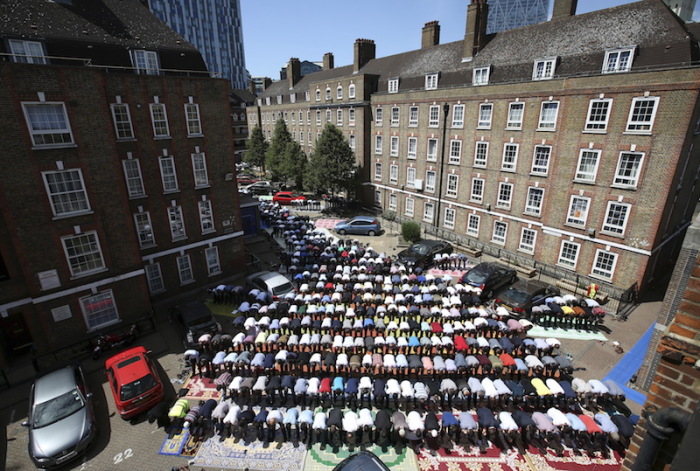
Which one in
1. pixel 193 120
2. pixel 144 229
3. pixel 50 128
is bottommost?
pixel 144 229

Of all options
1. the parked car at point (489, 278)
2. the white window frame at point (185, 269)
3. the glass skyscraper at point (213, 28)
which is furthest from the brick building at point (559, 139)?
the glass skyscraper at point (213, 28)

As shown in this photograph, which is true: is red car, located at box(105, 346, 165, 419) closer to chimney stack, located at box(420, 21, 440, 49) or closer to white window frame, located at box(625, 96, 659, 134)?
white window frame, located at box(625, 96, 659, 134)

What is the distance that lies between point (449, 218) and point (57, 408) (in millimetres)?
31646

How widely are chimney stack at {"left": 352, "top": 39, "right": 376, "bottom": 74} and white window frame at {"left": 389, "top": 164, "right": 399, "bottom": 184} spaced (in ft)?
57.6

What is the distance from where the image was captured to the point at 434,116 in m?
34.1

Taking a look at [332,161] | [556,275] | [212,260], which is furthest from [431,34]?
[212,260]

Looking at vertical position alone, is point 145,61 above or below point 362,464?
above

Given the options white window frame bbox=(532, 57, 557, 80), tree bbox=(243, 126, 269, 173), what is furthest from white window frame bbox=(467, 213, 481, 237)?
tree bbox=(243, 126, 269, 173)

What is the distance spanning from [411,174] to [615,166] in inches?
744

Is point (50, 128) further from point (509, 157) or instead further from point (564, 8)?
point (564, 8)

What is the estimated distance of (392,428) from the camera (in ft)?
44.3

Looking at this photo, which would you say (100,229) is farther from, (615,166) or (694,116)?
(694,116)

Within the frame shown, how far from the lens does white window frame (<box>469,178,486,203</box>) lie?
103 ft

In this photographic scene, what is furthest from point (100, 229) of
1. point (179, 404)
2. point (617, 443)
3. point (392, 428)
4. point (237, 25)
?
point (237, 25)
